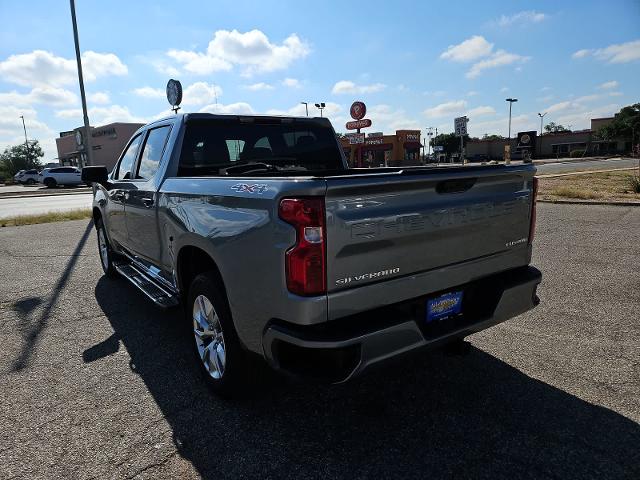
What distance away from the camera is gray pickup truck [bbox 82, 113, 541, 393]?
2.23 meters

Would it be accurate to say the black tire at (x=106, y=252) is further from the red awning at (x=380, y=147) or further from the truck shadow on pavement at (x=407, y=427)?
the red awning at (x=380, y=147)

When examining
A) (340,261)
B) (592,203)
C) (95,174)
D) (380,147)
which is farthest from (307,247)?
(380,147)

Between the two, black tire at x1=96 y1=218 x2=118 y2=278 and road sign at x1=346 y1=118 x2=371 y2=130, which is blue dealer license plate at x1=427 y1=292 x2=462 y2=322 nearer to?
black tire at x1=96 y1=218 x2=118 y2=278

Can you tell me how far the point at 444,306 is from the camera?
2.72 m

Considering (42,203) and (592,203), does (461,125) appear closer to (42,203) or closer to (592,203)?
(592,203)

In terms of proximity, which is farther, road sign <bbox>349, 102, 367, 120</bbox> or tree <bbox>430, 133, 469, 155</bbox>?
tree <bbox>430, 133, 469, 155</bbox>

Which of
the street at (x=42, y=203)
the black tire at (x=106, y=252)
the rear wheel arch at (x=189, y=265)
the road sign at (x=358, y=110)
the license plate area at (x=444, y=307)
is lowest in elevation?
the street at (x=42, y=203)

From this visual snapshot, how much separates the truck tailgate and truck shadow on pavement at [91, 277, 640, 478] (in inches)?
21.5

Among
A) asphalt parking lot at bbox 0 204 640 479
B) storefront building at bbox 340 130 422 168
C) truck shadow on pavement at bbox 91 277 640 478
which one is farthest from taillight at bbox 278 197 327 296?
storefront building at bbox 340 130 422 168

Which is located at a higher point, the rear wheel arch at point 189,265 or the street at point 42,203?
the rear wheel arch at point 189,265

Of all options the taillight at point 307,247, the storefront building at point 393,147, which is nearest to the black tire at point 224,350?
the taillight at point 307,247

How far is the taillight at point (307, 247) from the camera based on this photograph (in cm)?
219

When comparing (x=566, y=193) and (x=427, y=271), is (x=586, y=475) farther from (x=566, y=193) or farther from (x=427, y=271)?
(x=566, y=193)

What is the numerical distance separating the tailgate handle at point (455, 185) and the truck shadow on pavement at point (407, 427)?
3.21 ft
